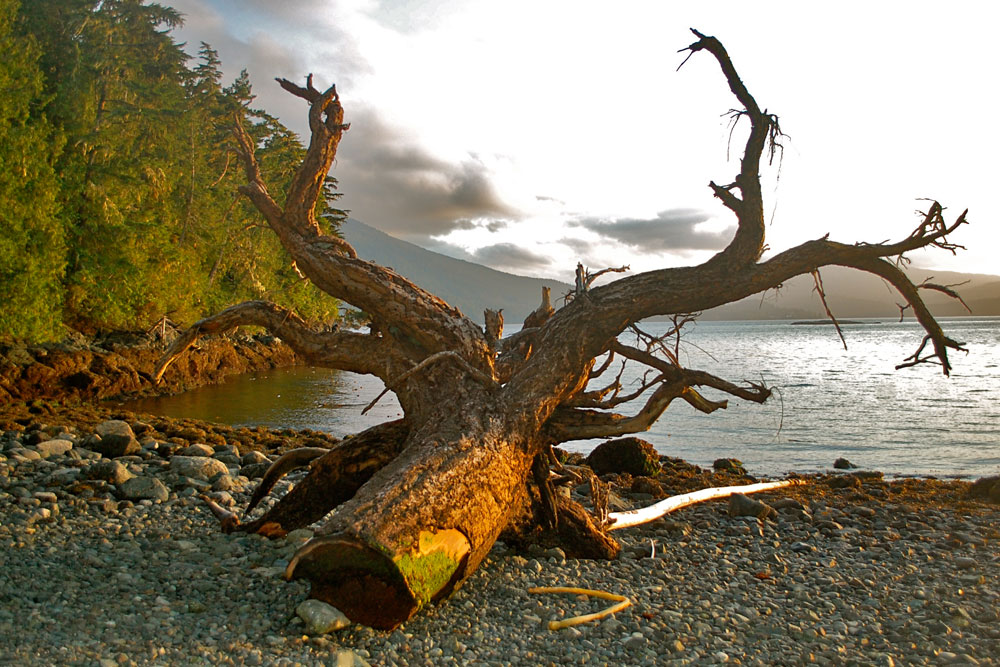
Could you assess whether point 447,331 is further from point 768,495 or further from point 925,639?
point 768,495

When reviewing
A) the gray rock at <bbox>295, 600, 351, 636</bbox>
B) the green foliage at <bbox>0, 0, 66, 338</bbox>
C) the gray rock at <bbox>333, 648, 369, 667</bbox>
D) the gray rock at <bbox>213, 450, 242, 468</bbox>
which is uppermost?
the green foliage at <bbox>0, 0, 66, 338</bbox>

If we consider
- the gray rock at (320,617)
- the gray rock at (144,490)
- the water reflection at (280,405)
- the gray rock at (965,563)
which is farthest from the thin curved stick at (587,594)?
the water reflection at (280,405)

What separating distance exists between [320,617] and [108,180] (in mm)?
29400

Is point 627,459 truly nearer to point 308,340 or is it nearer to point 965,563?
point 965,563

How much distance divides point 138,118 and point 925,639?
34.8 metres

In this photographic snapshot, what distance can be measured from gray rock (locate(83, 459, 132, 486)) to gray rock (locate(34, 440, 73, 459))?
82.2 inches

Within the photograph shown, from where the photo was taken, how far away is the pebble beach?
420 cm

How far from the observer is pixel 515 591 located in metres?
5.43

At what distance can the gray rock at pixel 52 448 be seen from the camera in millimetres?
9780

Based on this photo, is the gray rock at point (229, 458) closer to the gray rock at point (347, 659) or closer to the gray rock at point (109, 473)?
the gray rock at point (109, 473)

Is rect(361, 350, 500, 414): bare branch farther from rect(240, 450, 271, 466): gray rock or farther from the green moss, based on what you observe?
rect(240, 450, 271, 466): gray rock

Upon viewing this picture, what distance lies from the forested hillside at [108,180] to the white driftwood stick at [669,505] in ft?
34.2

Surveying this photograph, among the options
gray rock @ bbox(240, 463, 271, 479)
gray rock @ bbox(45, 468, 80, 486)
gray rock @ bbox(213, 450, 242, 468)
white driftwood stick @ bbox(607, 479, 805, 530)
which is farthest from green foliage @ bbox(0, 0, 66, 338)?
white driftwood stick @ bbox(607, 479, 805, 530)

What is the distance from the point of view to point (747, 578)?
6184mm
